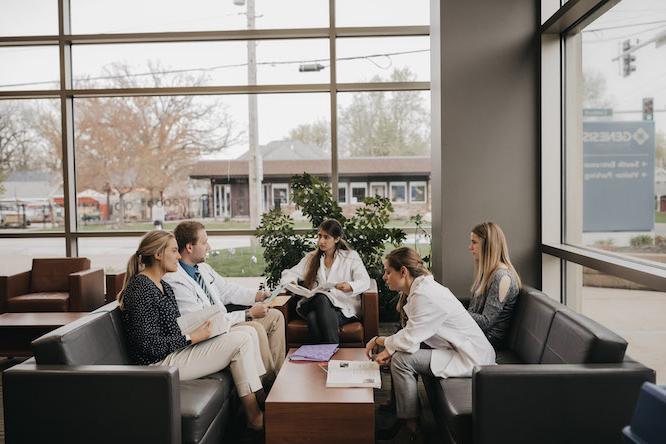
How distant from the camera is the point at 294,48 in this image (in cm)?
645

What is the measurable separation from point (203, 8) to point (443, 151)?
344 centimetres

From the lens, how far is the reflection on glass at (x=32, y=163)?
673 cm

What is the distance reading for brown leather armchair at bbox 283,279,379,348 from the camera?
4.53 meters

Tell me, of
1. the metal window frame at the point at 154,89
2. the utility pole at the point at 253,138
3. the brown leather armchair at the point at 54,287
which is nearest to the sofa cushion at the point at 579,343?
the metal window frame at the point at 154,89

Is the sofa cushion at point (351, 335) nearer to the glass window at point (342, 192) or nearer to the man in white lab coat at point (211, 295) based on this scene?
the man in white lab coat at point (211, 295)

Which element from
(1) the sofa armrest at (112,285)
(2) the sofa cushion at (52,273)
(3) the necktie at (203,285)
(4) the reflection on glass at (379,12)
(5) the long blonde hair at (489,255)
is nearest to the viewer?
(5) the long blonde hair at (489,255)

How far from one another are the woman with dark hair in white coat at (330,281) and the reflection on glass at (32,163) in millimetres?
3442

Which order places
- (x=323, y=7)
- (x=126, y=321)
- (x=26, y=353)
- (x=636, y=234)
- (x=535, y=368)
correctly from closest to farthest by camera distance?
(x=535, y=368)
(x=126, y=321)
(x=636, y=234)
(x=26, y=353)
(x=323, y=7)

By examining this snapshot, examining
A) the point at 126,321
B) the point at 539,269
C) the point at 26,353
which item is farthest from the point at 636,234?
the point at 26,353

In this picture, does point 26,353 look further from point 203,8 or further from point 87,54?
point 203,8

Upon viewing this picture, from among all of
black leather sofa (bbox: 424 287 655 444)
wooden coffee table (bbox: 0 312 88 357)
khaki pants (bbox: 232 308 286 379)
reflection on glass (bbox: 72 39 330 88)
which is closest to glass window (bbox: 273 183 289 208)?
reflection on glass (bbox: 72 39 330 88)

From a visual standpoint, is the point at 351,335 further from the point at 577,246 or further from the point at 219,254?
the point at 219,254

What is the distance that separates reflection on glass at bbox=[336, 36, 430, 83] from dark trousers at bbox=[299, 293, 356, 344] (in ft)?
9.48

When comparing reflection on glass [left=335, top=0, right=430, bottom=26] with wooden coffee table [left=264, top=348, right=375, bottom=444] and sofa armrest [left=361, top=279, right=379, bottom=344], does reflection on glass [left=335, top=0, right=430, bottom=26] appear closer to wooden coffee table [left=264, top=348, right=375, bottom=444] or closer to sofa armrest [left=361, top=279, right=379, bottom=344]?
sofa armrest [left=361, top=279, right=379, bottom=344]
